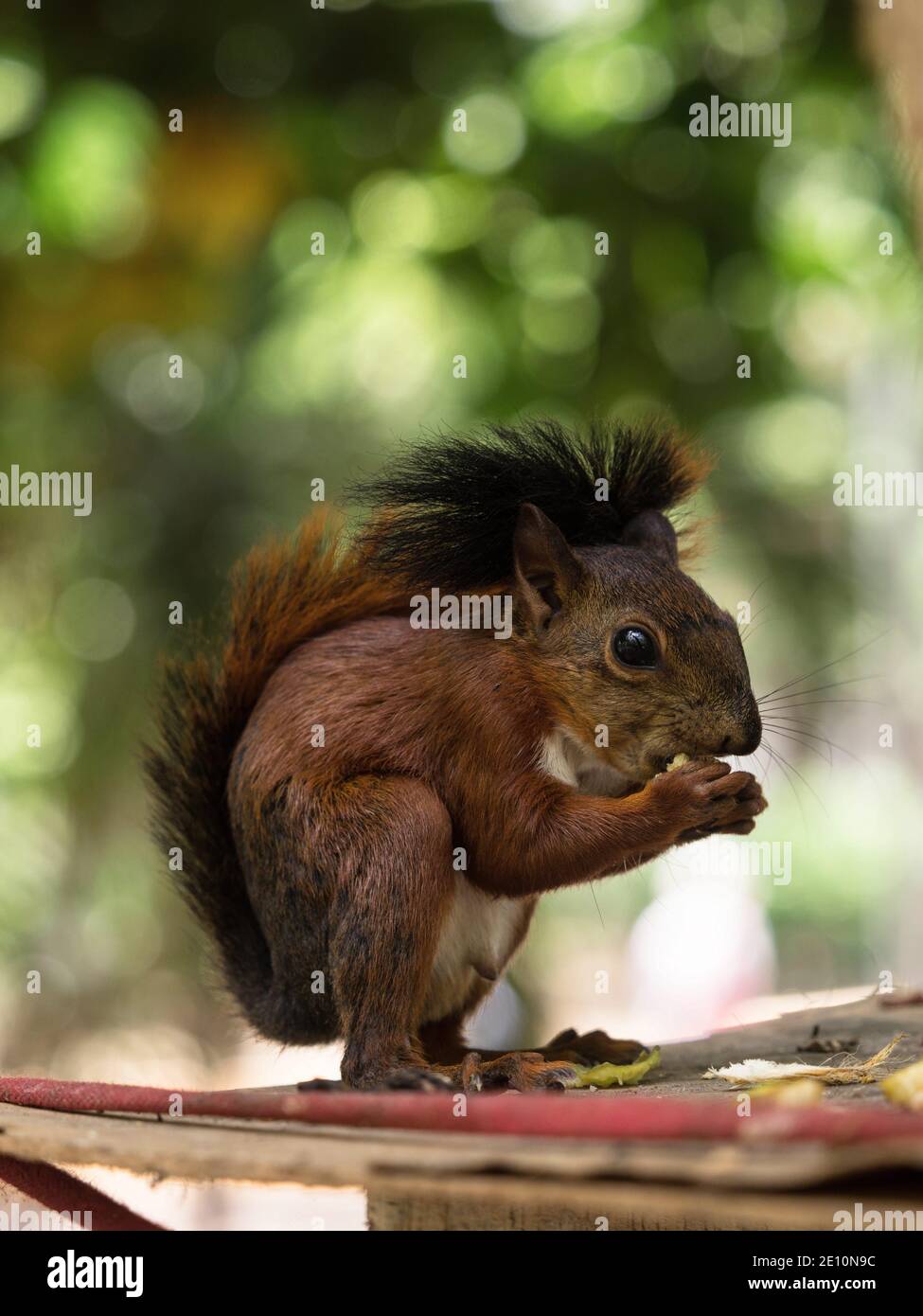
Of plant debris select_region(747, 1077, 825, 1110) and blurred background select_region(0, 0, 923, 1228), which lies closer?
plant debris select_region(747, 1077, 825, 1110)

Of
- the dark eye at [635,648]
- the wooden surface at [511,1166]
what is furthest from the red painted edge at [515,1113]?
the dark eye at [635,648]

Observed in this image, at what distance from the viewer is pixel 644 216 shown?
170 inches

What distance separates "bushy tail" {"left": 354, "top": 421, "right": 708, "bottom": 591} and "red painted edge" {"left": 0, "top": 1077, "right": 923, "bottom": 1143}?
94 cm

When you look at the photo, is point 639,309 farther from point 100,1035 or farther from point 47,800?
point 100,1035

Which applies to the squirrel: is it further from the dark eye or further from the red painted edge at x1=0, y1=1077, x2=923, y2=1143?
the red painted edge at x1=0, y1=1077, x2=923, y2=1143

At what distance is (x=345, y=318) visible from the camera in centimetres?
480

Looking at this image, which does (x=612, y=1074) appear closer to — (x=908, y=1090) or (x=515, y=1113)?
(x=908, y=1090)

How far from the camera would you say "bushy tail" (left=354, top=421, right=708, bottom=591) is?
2.29 meters

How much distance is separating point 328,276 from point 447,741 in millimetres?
3027

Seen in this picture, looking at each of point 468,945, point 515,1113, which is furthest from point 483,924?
point 515,1113

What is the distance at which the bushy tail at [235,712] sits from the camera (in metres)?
2.47

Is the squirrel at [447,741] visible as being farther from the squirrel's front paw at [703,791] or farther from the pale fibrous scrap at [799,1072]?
the pale fibrous scrap at [799,1072]

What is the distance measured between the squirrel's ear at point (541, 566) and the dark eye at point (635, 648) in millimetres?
128

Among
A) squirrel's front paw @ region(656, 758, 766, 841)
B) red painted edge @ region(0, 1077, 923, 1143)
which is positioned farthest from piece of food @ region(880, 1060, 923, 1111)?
squirrel's front paw @ region(656, 758, 766, 841)
